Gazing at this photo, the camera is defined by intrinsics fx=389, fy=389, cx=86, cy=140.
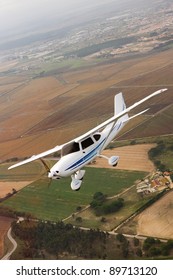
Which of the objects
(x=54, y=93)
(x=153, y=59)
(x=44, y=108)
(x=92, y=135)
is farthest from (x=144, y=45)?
(x=92, y=135)

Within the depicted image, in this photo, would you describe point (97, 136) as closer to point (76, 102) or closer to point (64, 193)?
point (64, 193)

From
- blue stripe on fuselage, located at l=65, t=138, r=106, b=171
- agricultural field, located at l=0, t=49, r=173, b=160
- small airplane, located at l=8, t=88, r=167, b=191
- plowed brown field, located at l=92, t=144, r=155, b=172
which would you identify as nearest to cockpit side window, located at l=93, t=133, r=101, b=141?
small airplane, located at l=8, t=88, r=167, b=191

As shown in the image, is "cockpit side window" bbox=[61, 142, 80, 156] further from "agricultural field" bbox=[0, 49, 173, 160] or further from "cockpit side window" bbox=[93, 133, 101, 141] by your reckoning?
"agricultural field" bbox=[0, 49, 173, 160]

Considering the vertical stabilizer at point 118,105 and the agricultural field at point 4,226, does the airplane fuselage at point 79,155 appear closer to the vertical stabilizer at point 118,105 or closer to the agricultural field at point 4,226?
the vertical stabilizer at point 118,105

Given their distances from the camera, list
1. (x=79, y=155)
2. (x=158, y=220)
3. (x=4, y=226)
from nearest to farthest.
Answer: (x=79, y=155), (x=158, y=220), (x=4, y=226)

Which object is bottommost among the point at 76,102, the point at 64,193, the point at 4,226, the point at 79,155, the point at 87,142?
the point at 4,226

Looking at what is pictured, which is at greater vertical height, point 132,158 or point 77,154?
point 132,158

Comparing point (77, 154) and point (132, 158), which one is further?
point (132, 158)

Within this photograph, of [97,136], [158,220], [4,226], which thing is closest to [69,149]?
[97,136]

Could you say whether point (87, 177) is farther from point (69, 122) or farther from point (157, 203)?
point (69, 122)

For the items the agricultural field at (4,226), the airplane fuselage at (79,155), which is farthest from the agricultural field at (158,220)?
the agricultural field at (4,226)
